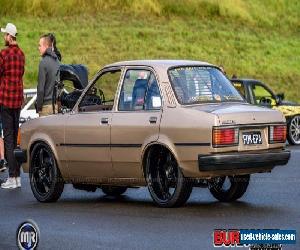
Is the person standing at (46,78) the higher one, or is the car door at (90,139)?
the person standing at (46,78)

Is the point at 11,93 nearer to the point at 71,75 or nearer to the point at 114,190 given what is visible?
the point at 71,75

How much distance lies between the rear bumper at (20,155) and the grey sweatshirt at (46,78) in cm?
75

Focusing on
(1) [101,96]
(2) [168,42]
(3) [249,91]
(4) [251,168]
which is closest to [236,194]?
(4) [251,168]

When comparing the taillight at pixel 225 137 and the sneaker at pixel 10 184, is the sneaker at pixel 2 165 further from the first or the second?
the taillight at pixel 225 137

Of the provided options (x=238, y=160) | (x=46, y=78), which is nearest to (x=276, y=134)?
(x=238, y=160)

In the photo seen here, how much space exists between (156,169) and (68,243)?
2.55 meters

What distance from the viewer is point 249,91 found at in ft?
77.7

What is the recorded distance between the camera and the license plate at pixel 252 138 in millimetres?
11570

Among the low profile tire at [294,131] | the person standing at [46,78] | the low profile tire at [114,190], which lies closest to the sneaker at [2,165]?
the person standing at [46,78]

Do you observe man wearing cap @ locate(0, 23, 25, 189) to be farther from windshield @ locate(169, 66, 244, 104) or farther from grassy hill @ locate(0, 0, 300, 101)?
grassy hill @ locate(0, 0, 300, 101)

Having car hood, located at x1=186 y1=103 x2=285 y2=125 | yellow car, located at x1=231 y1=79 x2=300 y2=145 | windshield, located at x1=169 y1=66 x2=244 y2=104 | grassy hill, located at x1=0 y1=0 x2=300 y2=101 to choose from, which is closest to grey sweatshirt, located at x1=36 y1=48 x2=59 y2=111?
windshield, located at x1=169 y1=66 x2=244 y2=104

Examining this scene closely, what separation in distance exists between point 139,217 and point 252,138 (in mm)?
1475

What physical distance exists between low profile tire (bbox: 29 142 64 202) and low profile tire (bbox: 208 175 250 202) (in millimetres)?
1851

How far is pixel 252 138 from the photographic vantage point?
1165 centimetres
